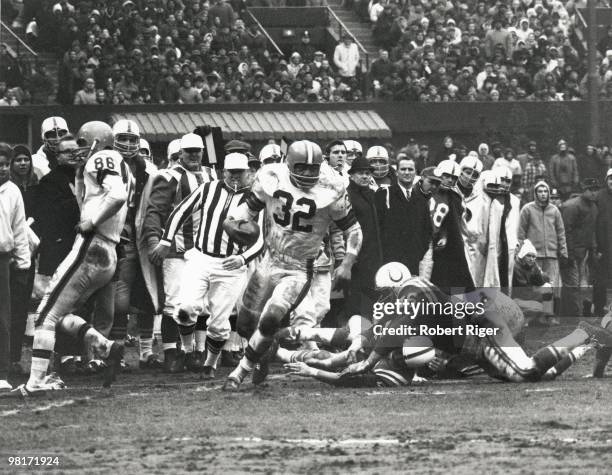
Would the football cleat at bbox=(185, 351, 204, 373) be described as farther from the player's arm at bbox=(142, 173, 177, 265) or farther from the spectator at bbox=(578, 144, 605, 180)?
the spectator at bbox=(578, 144, 605, 180)

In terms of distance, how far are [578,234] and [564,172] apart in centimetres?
563

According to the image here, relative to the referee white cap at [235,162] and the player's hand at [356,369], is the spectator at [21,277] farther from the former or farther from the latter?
the player's hand at [356,369]

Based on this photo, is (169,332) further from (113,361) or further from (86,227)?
(86,227)

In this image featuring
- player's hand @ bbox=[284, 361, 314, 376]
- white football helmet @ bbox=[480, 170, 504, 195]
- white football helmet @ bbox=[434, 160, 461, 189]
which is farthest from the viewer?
white football helmet @ bbox=[480, 170, 504, 195]

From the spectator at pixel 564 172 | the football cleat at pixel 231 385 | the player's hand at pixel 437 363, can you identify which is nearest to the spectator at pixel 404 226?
the player's hand at pixel 437 363

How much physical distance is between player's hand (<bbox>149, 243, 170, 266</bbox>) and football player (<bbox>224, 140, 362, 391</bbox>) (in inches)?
47.4

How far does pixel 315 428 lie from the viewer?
29.9ft

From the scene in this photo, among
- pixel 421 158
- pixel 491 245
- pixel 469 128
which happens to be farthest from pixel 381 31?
pixel 491 245

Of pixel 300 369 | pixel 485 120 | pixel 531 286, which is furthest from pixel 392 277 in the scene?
pixel 485 120

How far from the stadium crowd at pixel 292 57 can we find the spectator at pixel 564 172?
162 inches

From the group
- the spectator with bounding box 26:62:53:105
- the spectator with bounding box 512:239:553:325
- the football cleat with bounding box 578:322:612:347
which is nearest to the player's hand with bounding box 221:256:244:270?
the football cleat with bounding box 578:322:612:347

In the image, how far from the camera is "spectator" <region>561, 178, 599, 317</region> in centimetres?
1947

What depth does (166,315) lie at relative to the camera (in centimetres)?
1326

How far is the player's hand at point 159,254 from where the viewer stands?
12664 millimetres
